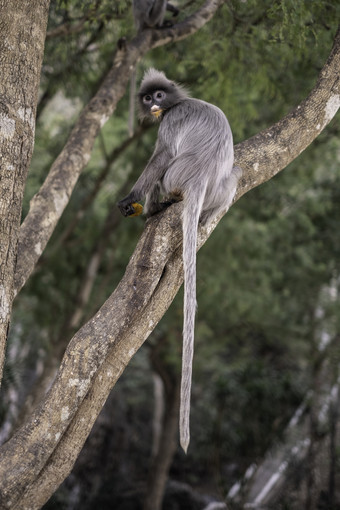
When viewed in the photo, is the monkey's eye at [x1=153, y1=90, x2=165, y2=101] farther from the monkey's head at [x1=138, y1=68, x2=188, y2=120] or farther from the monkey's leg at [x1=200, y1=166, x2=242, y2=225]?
the monkey's leg at [x1=200, y1=166, x2=242, y2=225]

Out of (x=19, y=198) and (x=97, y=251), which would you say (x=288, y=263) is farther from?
(x=19, y=198)

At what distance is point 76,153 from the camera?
117 inches

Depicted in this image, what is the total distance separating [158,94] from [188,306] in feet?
4.84

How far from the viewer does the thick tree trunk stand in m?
2.03

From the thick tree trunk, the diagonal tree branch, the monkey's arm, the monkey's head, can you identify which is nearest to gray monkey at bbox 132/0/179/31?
the diagonal tree branch

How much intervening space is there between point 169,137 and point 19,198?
1021mm

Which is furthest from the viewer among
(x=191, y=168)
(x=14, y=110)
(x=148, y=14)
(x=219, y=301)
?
(x=219, y=301)

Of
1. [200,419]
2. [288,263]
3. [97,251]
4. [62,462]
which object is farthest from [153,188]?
[200,419]

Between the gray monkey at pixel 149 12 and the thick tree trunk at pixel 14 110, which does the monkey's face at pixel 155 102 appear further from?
the gray monkey at pixel 149 12

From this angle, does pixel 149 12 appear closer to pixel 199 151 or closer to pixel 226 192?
pixel 199 151

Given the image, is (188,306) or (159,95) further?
(159,95)

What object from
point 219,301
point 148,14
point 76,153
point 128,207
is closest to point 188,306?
point 128,207

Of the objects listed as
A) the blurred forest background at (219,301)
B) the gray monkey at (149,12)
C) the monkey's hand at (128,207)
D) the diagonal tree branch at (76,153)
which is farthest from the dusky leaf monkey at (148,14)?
the monkey's hand at (128,207)

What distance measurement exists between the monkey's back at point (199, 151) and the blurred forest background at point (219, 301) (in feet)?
4.98
